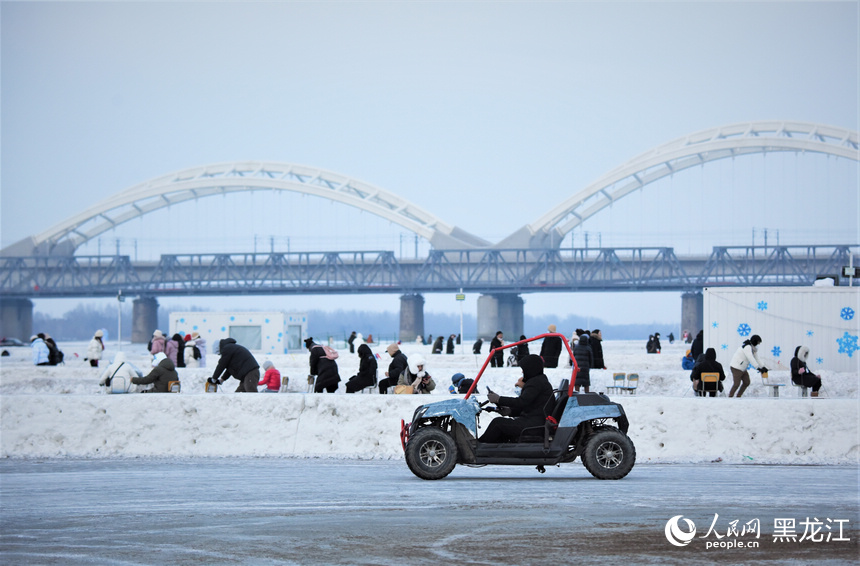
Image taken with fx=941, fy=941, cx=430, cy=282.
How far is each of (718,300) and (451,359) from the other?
1087 cm

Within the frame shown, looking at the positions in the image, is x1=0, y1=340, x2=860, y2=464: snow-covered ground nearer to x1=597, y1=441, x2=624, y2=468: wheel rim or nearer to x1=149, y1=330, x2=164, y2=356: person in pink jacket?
x1=597, y1=441, x2=624, y2=468: wheel rim

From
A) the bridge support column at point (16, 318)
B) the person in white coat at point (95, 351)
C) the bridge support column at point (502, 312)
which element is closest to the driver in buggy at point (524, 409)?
the person in white coat at point (95, 351)

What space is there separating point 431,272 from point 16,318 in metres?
49.2

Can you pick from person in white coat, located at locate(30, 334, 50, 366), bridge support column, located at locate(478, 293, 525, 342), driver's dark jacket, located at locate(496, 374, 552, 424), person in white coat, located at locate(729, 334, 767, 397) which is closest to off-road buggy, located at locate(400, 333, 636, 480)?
driver's dark jacket, located at locate(496, 374, 552, 424)

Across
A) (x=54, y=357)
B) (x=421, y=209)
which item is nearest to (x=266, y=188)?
(x=421, y=209)

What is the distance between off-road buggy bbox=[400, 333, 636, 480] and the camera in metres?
10.3

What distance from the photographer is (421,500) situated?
30.3 ft

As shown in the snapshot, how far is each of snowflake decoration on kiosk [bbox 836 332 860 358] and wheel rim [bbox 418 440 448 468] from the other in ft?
57.1

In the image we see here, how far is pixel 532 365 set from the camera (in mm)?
9906

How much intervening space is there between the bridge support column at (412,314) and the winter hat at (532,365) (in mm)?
88046

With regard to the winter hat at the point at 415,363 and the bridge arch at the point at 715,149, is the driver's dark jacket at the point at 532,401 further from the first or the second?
the bridge arch at the point at 715,149

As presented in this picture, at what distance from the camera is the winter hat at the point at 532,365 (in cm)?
981

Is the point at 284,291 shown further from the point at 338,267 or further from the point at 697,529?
the point at 697,529

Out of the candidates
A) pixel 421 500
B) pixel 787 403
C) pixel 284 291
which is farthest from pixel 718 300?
pixel 284 291
